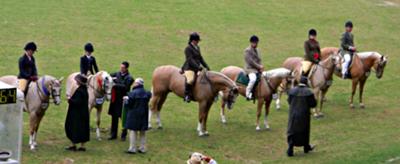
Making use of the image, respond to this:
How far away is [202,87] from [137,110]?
2.97 metres

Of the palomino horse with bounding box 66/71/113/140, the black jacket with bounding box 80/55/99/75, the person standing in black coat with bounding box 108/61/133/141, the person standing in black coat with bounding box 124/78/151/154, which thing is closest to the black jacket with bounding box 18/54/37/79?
the palomino horse with bounding box 66/71/113/140

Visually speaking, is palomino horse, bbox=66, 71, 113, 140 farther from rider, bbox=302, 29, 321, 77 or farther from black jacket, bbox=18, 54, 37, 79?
rider, bbox=302, 29, 321, 77

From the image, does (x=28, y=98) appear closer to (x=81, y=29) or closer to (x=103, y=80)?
(x=103, y=80)

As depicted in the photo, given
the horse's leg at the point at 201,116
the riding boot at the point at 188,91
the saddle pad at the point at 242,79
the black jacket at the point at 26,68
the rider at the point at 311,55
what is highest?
the rider at the point at 311,55

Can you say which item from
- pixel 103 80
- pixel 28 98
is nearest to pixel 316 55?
pixel 103 80

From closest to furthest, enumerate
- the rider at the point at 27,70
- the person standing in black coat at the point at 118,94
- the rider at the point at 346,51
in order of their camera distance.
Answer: the rider at the point at 27,70
the person standing in black coat at the point at 118,94
the rider at the point at 346,51

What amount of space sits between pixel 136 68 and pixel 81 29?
270 inches

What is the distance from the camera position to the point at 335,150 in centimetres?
2336

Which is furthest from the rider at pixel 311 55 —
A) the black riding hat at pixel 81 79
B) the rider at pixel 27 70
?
the rider at pixel 27 70

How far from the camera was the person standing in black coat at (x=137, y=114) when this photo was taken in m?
22.1

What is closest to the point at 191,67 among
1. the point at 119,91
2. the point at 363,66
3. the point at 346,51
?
the point at 119,91

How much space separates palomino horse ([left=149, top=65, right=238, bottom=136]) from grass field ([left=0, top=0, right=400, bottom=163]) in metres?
0.73

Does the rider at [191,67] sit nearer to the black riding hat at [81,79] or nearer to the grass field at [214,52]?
the grass field at [214,52]

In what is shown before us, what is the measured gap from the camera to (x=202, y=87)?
24.7 meters
